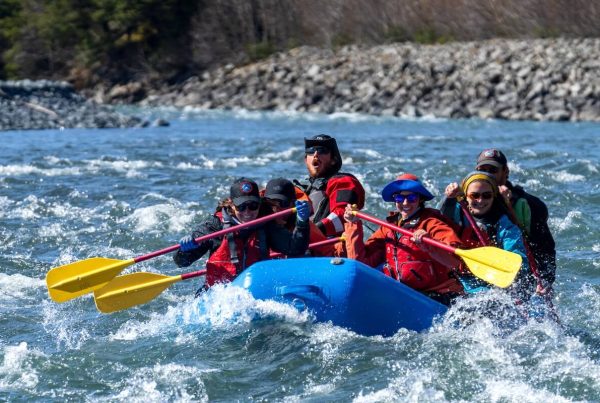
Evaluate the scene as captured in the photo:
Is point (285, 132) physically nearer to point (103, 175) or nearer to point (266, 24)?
point (103, 175)

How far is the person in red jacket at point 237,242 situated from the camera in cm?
673

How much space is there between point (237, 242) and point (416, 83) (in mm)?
22770

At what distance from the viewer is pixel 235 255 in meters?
6.92

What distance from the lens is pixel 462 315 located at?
21.4ft

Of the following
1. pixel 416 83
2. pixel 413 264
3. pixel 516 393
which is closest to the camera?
pixel 516 393

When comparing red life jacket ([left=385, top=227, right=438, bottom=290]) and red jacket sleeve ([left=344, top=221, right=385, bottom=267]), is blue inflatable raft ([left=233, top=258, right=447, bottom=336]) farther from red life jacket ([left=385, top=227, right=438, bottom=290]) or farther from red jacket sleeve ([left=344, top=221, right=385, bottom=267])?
red jacket sleeve ([left=344, top=221, right=385, bottom=267])

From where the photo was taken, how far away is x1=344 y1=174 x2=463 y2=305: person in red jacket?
645 centimetres

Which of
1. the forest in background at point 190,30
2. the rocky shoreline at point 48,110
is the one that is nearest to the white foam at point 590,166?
the rocky shoreline at point 48,110

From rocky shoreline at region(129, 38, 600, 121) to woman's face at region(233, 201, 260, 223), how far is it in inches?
771

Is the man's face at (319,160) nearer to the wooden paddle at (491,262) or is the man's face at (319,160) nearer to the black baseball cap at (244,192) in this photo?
the black baseball cap at (244,192)

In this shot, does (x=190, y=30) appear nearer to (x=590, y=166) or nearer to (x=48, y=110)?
(x=48, y=110)

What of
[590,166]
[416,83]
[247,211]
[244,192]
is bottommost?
[590,166]

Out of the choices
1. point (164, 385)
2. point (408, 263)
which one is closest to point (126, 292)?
point (164, 385)

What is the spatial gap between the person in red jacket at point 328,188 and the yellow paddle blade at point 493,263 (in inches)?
51.5
